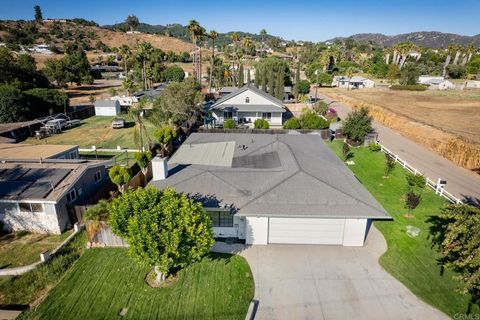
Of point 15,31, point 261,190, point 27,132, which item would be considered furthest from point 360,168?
point 15,31

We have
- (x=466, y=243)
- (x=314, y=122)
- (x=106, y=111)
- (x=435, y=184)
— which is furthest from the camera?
(x=106, y=111)

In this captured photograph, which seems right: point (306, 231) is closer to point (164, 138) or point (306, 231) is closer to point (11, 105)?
point (164, 138)

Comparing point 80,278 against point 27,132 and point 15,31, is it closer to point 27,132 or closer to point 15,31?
point 27,132

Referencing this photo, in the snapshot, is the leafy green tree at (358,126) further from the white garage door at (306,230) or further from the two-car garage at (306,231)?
the white garage door at (306,230)

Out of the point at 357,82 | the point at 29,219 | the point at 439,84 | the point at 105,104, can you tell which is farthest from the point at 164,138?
the point at 439,84

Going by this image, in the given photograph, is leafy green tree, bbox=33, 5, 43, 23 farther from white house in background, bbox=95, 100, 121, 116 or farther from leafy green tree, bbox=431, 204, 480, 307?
leafy green tree, bbox=431, 204, 480, 307

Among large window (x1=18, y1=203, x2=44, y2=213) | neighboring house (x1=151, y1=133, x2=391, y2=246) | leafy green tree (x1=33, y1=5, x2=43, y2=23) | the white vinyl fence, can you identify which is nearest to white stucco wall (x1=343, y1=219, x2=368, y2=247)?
neighboring house (x1=151, y1=133, x2=391, y2=246)
